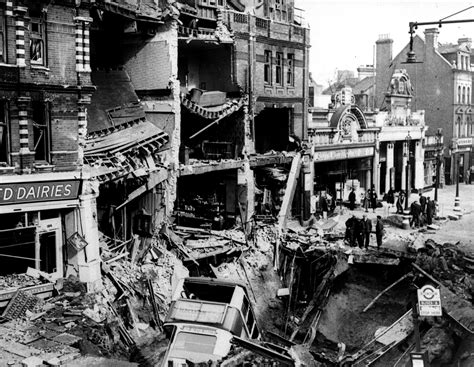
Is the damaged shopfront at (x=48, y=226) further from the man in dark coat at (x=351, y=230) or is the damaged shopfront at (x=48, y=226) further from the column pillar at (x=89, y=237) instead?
the man in dark coat at (x=351, y=230)

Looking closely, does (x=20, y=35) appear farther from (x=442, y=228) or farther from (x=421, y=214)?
(x=442, y=228)

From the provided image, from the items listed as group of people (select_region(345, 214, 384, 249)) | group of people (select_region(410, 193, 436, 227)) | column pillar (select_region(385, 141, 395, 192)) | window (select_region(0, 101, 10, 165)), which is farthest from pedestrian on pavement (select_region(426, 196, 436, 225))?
window (select_region(0, 101, 10, 165))

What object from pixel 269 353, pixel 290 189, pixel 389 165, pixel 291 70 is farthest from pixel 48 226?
pixel 389 165

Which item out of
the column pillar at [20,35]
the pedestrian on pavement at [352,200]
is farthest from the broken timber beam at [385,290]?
the column pillar at [20,35]

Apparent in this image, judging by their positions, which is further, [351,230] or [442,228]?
[442,228]

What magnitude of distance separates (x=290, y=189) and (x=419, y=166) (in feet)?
63.9

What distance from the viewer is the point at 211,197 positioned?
3428 centimetres

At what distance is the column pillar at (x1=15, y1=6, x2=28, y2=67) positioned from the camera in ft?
62.1

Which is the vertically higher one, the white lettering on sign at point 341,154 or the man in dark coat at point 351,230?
the white lettering on sign at point 341,154

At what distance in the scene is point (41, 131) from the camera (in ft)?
65.9

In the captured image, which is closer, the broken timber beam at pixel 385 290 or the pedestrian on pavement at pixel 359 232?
the broken timber beam at pixel 385 290

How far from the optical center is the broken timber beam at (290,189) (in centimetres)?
3292

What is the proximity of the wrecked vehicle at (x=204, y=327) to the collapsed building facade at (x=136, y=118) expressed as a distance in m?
6.14

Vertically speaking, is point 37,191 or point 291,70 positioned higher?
point 291,70
